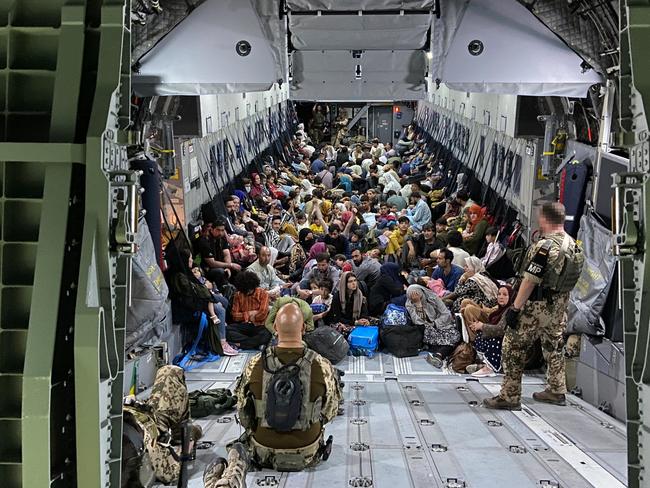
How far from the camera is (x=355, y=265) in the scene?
36.1ft

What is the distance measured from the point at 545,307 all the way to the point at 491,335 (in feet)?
5.49

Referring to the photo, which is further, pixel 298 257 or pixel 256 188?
pixel 256 188

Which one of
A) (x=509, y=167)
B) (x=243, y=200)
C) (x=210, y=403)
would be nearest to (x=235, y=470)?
(x=210, y=403)

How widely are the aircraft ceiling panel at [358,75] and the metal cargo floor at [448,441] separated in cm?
313

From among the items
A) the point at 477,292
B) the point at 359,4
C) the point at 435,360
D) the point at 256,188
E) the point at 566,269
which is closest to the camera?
the point at 566,269

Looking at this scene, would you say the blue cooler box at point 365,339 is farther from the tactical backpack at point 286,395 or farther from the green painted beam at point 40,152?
the green painted beam at point 40,152

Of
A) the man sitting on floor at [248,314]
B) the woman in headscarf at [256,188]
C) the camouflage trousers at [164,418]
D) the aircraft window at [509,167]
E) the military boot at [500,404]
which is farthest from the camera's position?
the woman in headscarf at [256,188]

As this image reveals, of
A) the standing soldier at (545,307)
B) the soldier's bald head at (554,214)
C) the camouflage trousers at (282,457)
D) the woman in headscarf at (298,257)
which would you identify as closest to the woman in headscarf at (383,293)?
the woman in headscarf at (298,257)

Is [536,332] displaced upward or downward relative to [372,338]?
upward

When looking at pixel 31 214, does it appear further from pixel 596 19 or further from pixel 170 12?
pixel 596 19

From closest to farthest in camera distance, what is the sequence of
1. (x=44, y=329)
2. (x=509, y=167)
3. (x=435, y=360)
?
(x=44, y=329), (x=435, y=360), (x=509, y=167)

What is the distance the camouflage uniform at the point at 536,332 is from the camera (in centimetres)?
670

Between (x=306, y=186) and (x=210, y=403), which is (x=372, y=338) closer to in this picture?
(x=210, y=403)

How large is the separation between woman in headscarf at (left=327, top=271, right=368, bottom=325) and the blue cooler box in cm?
41
